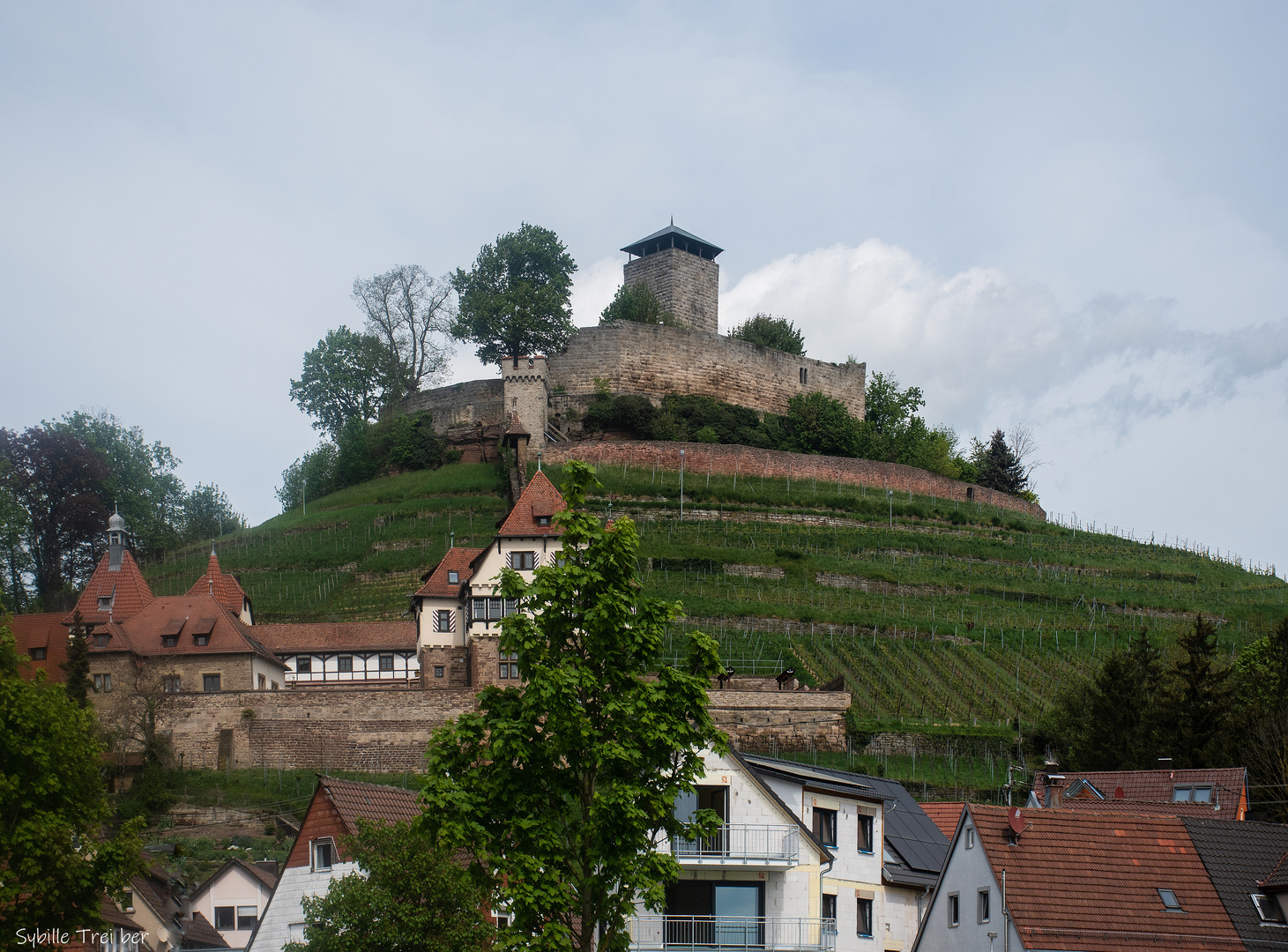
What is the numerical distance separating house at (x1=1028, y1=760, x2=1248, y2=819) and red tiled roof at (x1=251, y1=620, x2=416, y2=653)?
1120 inches

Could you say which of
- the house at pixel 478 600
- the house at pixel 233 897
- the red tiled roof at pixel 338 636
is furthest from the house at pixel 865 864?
the red tiled roof at pixel 338 636

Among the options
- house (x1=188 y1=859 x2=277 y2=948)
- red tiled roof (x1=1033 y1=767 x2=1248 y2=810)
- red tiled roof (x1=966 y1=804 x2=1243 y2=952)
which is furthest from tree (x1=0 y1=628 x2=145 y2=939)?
red tiled roof (x1=1033 y1=767 x2=1248 y2=810)

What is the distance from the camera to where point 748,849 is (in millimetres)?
25047

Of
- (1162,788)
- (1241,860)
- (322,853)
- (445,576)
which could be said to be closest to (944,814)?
(1162,788)

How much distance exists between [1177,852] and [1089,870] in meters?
1.74

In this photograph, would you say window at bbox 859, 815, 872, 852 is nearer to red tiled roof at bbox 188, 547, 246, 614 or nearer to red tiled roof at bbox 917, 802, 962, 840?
red tiled roof at bbox 917, 802, 962, 840

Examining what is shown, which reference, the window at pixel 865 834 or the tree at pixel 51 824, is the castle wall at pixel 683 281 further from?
the tree at pixel 51 824

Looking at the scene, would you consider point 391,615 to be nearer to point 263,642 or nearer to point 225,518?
point 263,642

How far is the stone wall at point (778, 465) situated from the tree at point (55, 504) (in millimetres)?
23110

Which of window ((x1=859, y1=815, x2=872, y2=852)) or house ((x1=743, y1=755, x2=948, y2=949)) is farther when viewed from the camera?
window ((x1=859, y1=815, x2=872, y2=852))

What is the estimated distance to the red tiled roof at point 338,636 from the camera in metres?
55.0

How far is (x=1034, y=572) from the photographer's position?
234 ft

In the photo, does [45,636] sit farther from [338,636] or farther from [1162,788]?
[1162,788]

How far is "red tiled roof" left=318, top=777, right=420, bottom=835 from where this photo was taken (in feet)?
78.8
